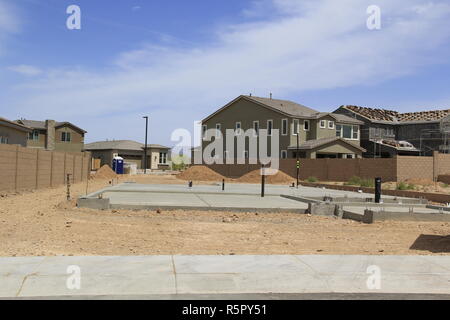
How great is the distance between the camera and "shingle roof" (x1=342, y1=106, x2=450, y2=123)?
196 ft

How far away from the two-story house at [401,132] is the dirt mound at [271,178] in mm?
15001

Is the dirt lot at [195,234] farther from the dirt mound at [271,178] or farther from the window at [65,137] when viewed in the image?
the window at [65,137]

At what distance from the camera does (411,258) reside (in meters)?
9.18

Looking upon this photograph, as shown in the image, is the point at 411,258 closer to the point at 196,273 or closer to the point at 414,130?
the point at 196,273

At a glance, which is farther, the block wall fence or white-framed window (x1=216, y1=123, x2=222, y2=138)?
white-framed window (x1=216, y1=123, x2=222, y2=138)

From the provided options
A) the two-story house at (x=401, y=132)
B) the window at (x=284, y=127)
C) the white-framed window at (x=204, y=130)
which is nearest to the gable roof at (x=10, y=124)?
the window at (x=284, y=127)

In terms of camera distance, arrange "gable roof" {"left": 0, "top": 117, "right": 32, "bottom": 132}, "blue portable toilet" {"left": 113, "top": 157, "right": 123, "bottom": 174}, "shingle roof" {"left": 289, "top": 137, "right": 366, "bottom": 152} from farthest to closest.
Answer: "blue portable toilet" {"left": 113, "top": 157, "right": 123, "bottom": 174}, "shingle roof" {"left": 289, "top": 137, "right": 366, "bottom": 152}, "gable roof" {"left": 0, "top": 117, "right": 32, "bottom": 132}

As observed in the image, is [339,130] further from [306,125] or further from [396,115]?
[396,115]

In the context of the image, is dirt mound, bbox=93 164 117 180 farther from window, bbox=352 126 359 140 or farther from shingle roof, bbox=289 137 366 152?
window, bbox=352 126 359 140

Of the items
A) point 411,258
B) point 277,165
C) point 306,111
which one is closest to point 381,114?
point 306,111

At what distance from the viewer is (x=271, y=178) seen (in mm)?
45312

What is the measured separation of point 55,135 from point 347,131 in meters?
39.7

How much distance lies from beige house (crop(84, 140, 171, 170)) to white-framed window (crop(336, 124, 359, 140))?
39560 millimetres

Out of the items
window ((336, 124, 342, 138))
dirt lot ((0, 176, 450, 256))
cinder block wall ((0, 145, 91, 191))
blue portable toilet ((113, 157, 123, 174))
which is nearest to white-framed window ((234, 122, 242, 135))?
window ((336, 124, 342, 138))
